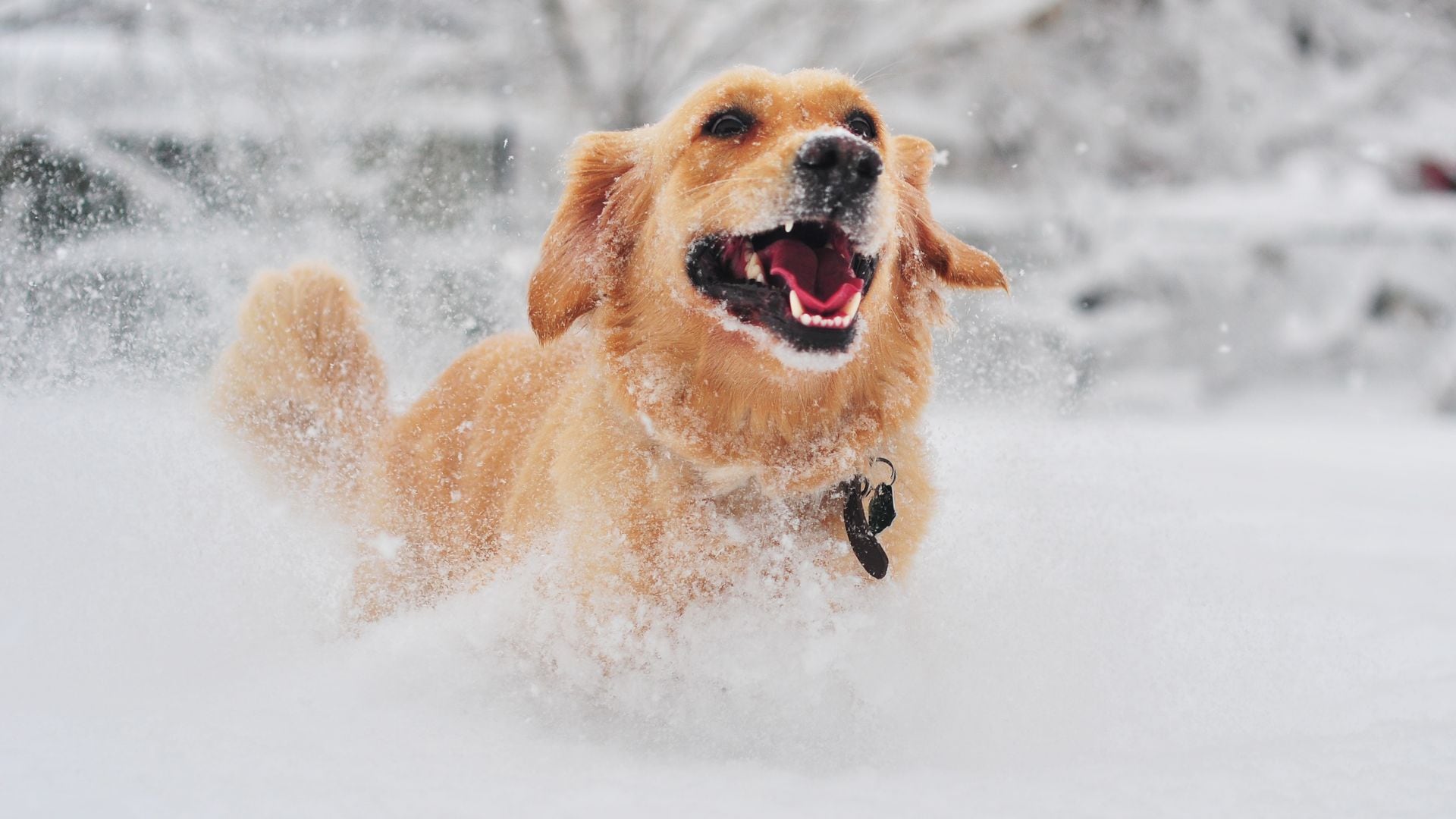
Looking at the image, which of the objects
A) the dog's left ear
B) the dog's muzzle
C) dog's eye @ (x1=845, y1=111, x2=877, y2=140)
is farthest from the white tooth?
the dog's left ear

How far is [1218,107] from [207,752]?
13.2 meters

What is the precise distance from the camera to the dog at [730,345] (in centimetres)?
216

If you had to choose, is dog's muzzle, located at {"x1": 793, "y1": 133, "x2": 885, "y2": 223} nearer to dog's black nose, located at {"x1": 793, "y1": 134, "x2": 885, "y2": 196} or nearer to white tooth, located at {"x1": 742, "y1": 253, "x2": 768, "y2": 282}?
dog's black nose, located at {"x1": 793, "y1": 134, "x2": 885, "y2": 196}

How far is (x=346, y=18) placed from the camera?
1052 centimetres

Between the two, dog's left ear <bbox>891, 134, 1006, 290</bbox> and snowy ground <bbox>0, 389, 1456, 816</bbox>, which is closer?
snowy ground <bbox>0, 389, 1456, 816</bbox>

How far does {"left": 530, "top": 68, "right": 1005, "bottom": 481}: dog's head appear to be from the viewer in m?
2.10

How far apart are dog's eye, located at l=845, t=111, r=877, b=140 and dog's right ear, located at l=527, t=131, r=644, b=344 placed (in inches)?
22.8

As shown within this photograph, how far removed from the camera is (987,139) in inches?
489

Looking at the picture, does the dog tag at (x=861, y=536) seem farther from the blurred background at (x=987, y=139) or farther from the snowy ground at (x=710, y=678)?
the blurred background at (x=987, y=139)

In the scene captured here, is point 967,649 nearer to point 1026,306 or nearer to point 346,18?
point 1026,306

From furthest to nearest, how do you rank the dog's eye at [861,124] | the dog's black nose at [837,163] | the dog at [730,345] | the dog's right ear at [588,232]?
the dog's right ear at [588,232], the dog's eye at [861,124], the dog at [730,345], the dog's black nose at [837,163]

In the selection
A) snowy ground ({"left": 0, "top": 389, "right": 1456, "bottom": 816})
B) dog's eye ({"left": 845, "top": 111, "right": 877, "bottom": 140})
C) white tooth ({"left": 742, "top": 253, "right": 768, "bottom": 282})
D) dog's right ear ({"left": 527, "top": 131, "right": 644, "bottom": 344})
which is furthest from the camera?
dog's right ear ({"left": 527, "top": 131, "right": 644, "bottom": 344})

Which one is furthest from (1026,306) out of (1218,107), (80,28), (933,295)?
(80,28)

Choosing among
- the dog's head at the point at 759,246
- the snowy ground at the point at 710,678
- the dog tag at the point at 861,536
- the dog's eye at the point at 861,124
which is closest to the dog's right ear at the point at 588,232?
the dog's head at the point at 759,246
